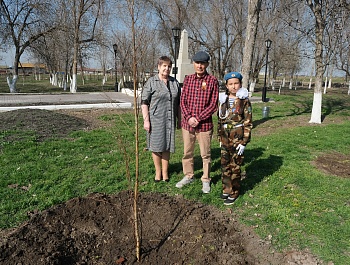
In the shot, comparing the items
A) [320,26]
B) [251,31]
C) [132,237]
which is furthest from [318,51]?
[132,237]

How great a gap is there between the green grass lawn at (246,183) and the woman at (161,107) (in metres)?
0.52

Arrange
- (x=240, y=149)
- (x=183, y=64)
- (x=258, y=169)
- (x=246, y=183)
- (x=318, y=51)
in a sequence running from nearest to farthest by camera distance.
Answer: (x=240, y=149) < (x=246, y=183) < (x=258, y=169) < (x=318, y=51) < (x=183, y=64)

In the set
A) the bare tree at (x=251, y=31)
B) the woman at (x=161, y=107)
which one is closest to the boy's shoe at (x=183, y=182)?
the woman at (x=161, y=107)

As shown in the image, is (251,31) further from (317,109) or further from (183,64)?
(183,64)

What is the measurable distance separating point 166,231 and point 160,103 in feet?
5.63

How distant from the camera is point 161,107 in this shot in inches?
147

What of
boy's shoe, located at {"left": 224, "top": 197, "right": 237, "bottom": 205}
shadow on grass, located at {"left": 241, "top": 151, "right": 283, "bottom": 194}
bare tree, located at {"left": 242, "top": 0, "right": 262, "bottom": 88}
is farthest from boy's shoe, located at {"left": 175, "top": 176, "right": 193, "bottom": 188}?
bare tree, located at {"left": 242, "top": 0, "right": 262, "bottom": 88}

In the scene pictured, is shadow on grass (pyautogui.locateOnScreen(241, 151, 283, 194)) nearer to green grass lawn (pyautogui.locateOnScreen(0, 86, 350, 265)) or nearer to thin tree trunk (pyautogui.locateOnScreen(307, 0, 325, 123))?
green grass lawn (pyautogui.locateOnScreen(0, 86, 350, 265))

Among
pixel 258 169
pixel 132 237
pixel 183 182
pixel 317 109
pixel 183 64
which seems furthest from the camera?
pixel 183 64

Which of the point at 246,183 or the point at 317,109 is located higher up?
the point at 317,109

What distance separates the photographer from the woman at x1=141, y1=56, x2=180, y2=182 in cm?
368

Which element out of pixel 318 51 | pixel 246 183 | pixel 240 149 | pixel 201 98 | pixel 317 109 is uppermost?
pixel 318 51

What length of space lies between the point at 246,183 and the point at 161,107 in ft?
5.83

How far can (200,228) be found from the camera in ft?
9.38
